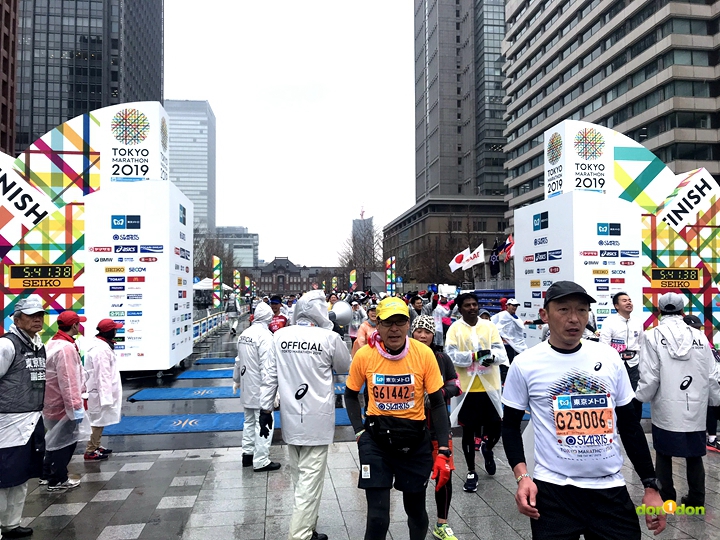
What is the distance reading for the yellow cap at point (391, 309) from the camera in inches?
145

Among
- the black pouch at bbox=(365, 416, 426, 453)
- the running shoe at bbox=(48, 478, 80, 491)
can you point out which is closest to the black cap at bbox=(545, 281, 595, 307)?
the black pouch at bbox=(365, 416, 426, 453)

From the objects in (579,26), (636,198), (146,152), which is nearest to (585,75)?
(579,26)

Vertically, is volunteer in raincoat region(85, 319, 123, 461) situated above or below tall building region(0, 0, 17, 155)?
below

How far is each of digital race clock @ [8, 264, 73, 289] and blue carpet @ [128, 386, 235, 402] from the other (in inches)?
119

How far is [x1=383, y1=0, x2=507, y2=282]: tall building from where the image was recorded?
89250mm

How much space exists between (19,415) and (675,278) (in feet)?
38.6

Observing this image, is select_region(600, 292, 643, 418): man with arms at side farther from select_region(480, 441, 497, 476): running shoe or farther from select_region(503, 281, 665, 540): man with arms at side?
select_region(503, 281, 665, 540): man with arms at side

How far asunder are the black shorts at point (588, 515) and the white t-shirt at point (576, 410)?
50 mm

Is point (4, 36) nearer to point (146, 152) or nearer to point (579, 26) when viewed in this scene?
point (146, 152)

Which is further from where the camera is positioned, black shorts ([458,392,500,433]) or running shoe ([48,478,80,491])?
black shorts ([458,392,500,433])

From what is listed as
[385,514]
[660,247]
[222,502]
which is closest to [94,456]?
[222,502]

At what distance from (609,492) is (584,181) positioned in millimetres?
10799

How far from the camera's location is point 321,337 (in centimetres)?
453

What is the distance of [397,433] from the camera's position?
3580 millimetres
